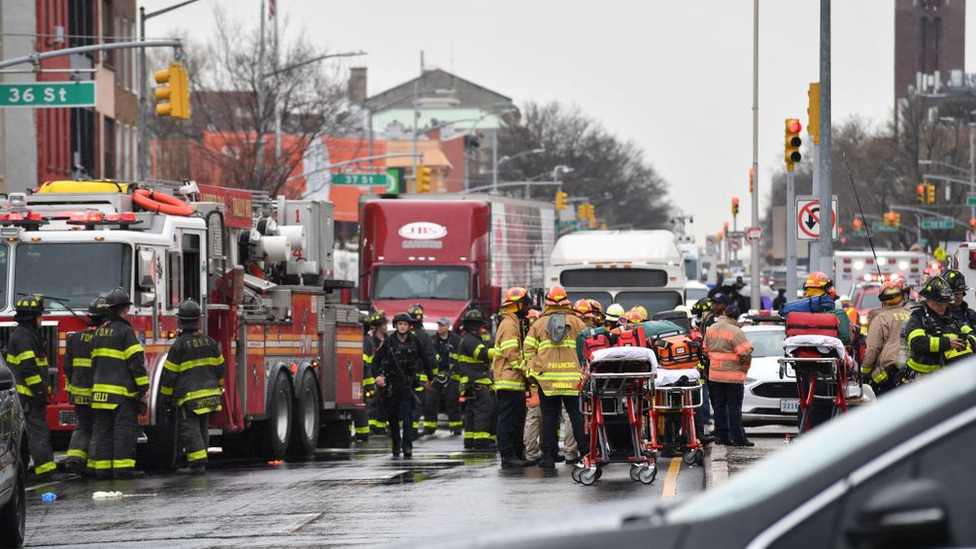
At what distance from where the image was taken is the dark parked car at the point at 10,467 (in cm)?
1117

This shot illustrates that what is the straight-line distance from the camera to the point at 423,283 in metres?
32.7

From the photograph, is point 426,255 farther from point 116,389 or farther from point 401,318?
point 116,389

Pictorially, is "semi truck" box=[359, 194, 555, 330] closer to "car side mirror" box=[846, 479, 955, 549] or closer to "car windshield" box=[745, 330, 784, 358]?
"car windshield" box=[745, 330, 784, 358]

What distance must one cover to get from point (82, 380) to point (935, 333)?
7848 mm

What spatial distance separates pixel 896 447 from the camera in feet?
11.7

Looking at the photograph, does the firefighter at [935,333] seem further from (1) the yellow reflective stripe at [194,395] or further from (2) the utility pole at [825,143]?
(2) the utility pole at [825,143]

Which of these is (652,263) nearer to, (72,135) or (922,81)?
(72,135)

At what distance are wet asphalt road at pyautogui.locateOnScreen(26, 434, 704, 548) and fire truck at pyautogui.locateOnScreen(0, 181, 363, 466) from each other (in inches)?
33.3

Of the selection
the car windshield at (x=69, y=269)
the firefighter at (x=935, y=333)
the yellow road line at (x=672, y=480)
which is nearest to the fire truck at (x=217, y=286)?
the car windshield at (x=69, y=269)

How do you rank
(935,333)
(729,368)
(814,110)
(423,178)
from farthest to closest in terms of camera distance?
1. (423,178)
2. (814,110)
3. (729,368)
4. (935,333)

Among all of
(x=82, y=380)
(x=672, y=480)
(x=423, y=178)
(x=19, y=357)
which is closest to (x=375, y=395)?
(x=82, y=380)

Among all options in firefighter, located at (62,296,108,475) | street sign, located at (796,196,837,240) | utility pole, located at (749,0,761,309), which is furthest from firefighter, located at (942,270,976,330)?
utility pole, located at (749,0,761,309)

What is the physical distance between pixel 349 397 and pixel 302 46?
3157 cm

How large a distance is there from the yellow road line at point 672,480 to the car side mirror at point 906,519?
10543 mm
